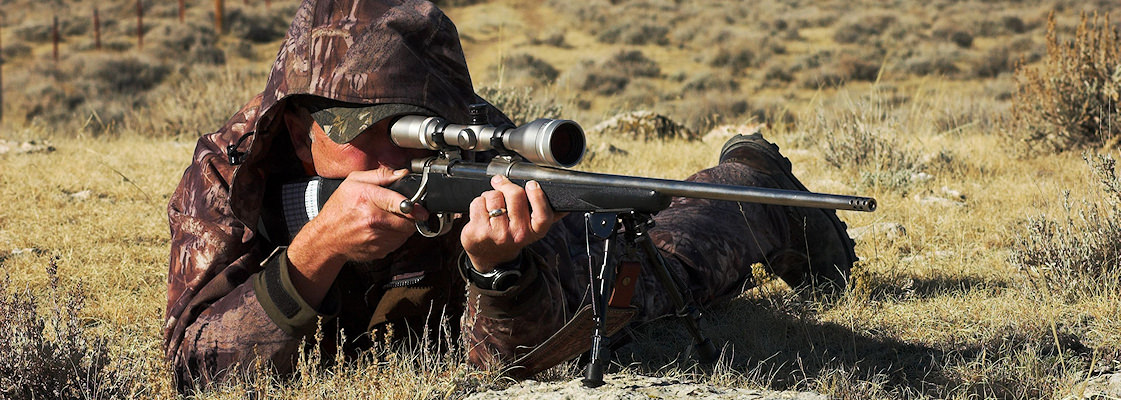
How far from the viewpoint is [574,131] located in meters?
2.35

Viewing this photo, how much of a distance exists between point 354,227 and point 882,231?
346cm

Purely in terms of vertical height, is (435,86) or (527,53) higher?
(435,86)

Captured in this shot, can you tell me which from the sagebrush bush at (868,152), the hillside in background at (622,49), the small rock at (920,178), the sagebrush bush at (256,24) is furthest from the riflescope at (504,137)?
the sagebrush bush at (256,24)

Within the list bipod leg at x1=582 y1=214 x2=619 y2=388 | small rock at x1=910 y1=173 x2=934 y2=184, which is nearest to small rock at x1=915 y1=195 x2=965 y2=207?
small rock at x1=910 y1=173 x2=934 y2=184


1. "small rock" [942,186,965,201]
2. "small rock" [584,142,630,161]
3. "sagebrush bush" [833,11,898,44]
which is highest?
"small rock" [942,186,965,201]

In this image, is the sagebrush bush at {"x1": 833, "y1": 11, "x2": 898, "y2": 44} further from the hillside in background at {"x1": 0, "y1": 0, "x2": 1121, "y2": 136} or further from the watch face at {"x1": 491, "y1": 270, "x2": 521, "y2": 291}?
the watch face at {"x1": 491, "y1": 270, "x2": 521, "y2": 291}

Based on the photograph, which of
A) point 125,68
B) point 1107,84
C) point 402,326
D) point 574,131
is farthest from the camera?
point 125,68

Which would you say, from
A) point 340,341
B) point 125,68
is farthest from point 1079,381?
point 125,68

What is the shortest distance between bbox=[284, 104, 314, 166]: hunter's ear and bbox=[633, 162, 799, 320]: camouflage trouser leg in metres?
1.26

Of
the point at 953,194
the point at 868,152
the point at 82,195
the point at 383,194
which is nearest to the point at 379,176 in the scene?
the point at 383,194

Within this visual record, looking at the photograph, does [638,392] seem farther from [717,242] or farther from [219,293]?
[219,293]

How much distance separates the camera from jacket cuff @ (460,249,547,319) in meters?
2.62

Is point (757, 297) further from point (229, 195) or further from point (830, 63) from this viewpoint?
point (830, 63)

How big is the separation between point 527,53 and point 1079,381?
75.6ft
